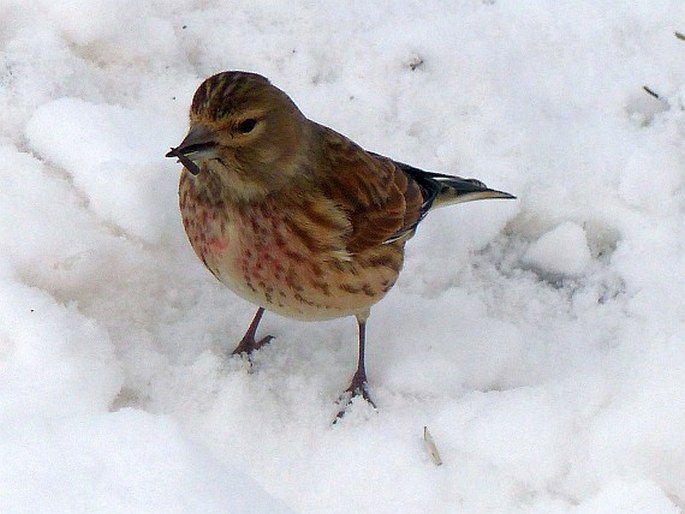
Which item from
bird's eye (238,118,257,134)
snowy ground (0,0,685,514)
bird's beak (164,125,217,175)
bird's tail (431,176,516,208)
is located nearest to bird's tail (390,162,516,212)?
bird's tail (431,176,516,208)

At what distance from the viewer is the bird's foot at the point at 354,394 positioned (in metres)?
3.81

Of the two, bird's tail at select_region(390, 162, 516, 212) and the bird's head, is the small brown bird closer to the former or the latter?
the bird's head

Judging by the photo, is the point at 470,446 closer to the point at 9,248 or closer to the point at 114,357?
the point at 114,357

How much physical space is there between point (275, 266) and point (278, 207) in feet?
0.63

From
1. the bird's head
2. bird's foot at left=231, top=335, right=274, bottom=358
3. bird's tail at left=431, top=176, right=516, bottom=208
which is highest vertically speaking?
the bird's head

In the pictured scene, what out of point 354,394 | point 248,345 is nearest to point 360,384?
point 354,394

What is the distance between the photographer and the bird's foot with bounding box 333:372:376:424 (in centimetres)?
381

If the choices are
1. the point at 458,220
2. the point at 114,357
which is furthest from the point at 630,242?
the point at 114,357

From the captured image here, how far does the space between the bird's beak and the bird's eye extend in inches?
4.2

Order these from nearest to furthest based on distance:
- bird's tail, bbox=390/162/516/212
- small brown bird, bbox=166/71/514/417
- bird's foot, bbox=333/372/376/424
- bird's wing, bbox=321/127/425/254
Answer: small brown bird, bbox=166/71/514/417
bird's wing, bbox=321/127/425/254
bird's foot, bbox=333/372/376/424
bird's tail, bbox=390/162/516/212

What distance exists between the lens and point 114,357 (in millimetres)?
3762

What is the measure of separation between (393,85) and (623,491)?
217cm

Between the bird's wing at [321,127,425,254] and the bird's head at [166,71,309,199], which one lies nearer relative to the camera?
the bird's head at [166,71,309,199]

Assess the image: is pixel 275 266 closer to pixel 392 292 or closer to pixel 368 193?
pixel 368 193
